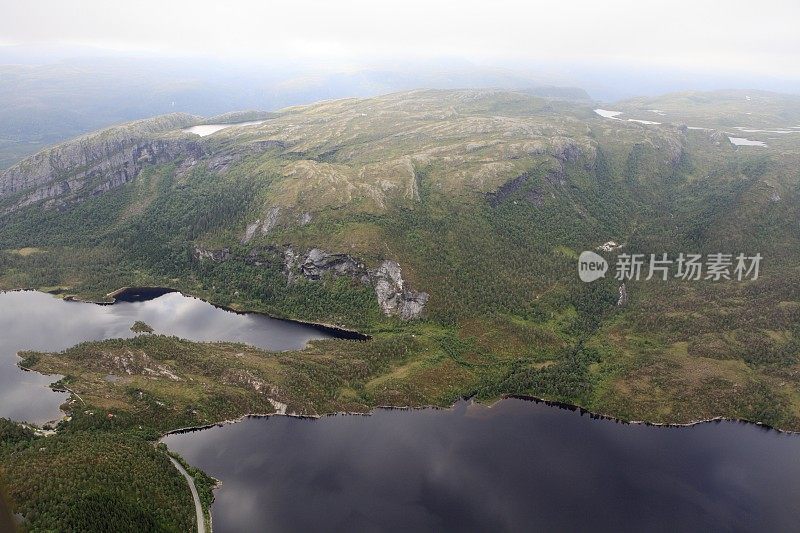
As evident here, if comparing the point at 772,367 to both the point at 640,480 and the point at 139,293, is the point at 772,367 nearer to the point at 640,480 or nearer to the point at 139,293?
the point at 640,480

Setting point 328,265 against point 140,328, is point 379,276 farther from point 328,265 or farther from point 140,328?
point 140,328

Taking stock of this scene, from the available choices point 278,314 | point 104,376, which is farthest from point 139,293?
point 104,376

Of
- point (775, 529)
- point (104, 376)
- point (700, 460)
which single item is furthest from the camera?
point (104, 376)

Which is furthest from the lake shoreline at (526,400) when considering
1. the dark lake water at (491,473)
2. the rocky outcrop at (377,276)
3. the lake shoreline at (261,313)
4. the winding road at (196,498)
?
the rocky outcrop at (377,276)

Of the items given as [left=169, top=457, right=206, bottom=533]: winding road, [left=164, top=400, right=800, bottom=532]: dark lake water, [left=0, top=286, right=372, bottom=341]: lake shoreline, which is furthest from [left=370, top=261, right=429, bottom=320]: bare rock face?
[left=169, top=457, right=206, bottom=533]: winding road

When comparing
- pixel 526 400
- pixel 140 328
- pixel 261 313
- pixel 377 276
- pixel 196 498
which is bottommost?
pixel 196 498

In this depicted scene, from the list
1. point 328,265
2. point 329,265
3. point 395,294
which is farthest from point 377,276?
point 328,265

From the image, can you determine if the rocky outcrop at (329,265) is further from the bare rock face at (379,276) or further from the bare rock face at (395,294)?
the bare rock face at (395,294)
